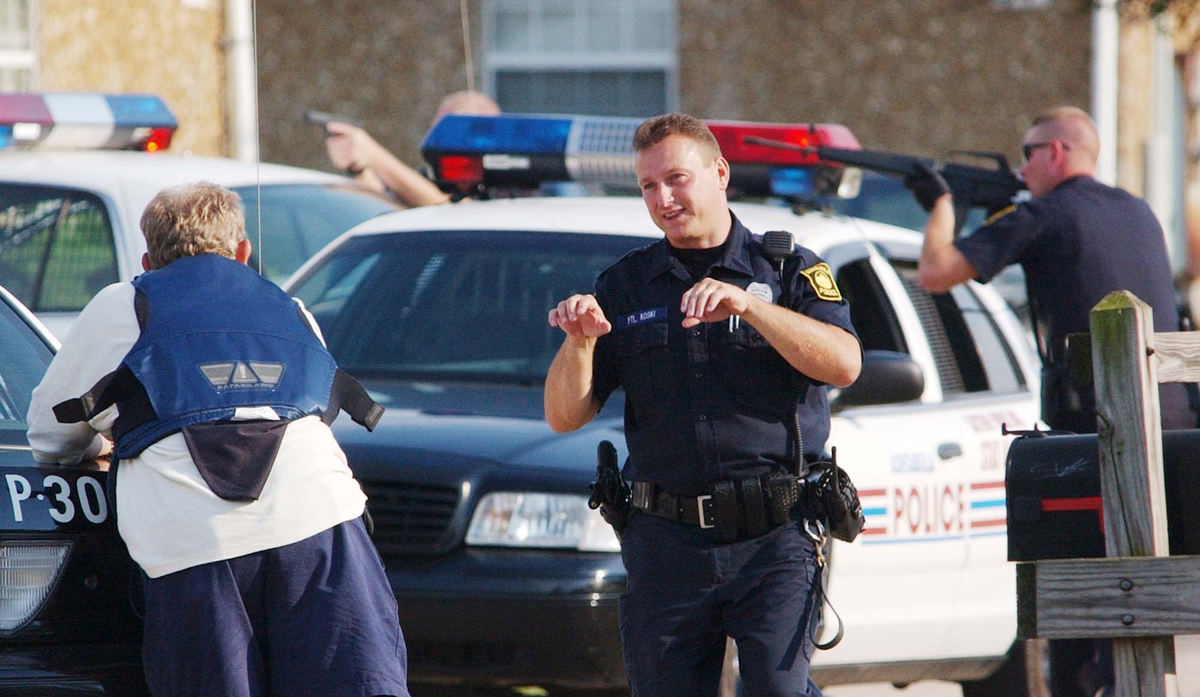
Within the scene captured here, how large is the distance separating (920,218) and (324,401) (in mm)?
8125

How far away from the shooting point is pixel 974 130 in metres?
16.5

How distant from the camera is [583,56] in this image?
672 inches

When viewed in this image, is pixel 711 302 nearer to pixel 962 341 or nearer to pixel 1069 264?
pixel 1069 264

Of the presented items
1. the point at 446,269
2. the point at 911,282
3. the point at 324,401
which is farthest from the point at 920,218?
the point at 324,401

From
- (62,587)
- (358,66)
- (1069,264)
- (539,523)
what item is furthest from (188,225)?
(358,66)

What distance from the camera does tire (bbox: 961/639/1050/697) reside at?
20.3 feet

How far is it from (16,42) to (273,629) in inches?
423

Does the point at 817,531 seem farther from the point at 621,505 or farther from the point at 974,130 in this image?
the point at 974,130

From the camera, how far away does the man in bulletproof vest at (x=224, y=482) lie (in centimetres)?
365

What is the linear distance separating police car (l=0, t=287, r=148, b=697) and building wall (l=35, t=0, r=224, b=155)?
31.7 ft

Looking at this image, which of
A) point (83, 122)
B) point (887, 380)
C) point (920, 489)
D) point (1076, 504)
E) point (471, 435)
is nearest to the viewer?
point (1076, 504)

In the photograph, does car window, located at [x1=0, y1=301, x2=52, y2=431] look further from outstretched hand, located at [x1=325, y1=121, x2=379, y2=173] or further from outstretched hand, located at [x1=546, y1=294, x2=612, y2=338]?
outstretched hand, located at [x1=325, y1=121, x2=379, y2=173]

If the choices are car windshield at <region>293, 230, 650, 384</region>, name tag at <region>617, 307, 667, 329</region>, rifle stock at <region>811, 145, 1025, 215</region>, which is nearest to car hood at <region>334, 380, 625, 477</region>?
car windshield at <region>293, 230, 650, 384</region>

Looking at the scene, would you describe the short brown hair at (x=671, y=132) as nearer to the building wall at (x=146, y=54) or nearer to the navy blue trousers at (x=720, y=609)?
the navy blue trousers at (x=720, y=609)
